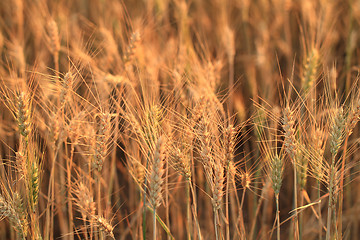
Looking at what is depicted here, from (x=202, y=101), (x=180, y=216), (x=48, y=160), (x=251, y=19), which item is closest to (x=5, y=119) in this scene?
(x=48, y=160)

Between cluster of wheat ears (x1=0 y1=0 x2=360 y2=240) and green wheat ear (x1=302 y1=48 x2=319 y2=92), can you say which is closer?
cluster of wheat ears (x1=0 y1=0 x2=360 y2=240)

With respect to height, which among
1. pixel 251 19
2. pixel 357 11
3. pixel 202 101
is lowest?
pixel 202 101

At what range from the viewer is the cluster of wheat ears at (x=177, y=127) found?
4.44ft

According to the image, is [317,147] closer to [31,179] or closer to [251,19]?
[31,179]

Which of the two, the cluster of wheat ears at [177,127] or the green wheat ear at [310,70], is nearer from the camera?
the cluster of wheat ears at [177,127]

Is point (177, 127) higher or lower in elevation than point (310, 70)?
lower

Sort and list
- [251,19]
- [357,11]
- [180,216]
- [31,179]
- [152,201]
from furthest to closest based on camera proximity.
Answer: [251,19] → [357,11] → [180,216] → [31,179] → [152,201]

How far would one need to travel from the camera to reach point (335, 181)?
1.33 meters

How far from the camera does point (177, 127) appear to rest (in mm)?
1649

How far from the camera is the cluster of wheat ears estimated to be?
1354mm

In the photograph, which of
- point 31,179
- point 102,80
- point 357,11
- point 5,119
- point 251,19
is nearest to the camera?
point 31,179

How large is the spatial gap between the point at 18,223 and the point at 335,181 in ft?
3.36

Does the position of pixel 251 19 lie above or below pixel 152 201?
above

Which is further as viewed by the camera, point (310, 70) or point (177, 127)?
point (310, 70)
